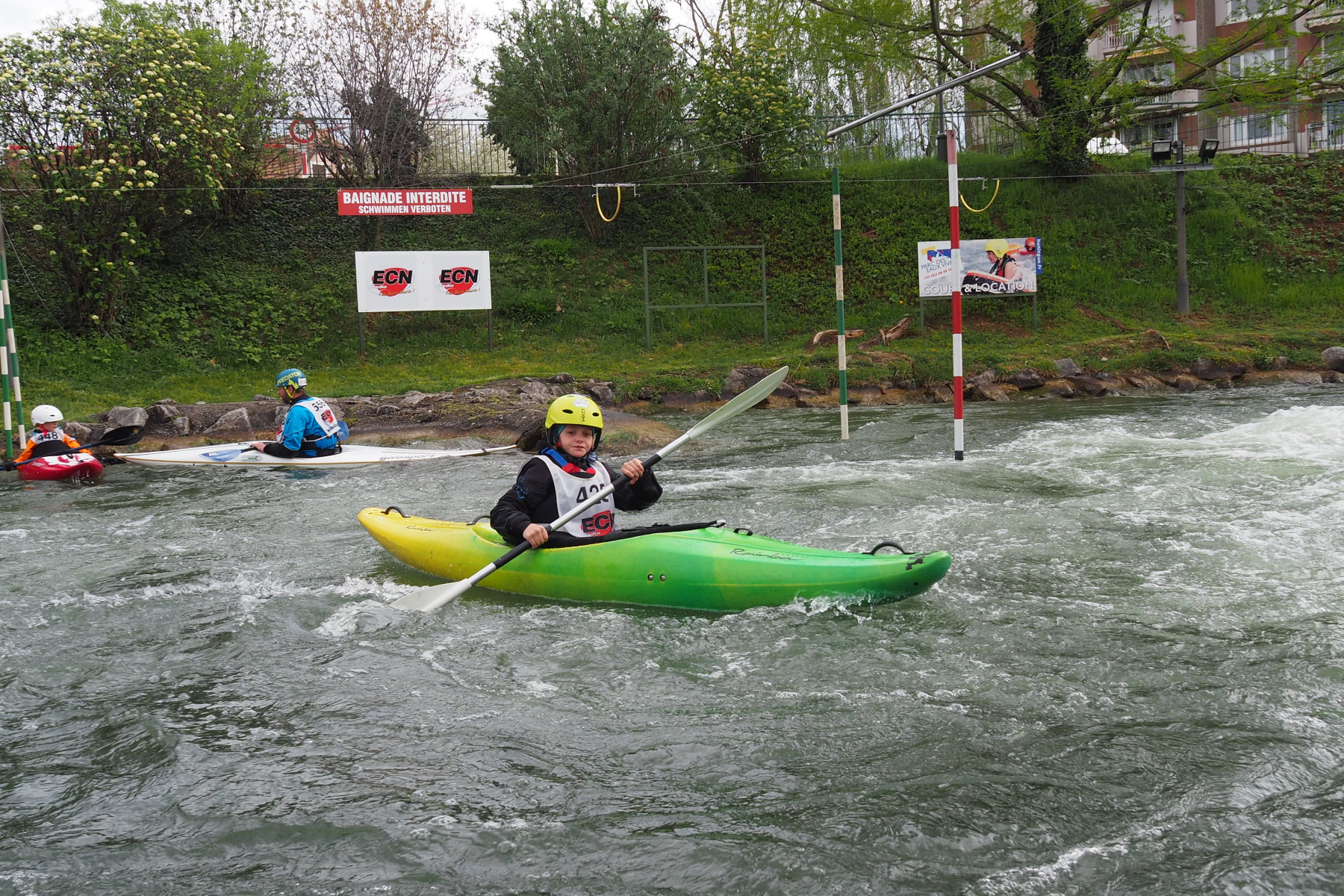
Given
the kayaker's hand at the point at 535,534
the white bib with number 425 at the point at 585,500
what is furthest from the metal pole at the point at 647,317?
the kayaker's hand at the point at 535,534

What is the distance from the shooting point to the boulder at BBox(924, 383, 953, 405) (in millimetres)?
14148

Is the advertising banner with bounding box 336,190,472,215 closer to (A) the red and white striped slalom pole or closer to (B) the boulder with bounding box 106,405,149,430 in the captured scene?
(B) the boulder with bounding box 106,405,149,430

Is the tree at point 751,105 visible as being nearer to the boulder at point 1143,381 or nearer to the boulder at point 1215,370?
the boulder at point 1143,381

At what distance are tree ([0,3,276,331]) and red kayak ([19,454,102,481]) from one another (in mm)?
5592

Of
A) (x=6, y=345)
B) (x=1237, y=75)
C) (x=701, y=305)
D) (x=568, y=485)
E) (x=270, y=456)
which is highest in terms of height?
(x=1237, y=75)

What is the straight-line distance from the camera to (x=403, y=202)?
53.2ft

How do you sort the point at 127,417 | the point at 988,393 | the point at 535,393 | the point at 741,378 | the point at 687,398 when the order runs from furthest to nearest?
the point at 741,378, the point at 988,393, the point at 687,398, the point at 535,393, the point at 127,417

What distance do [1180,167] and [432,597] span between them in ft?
52.2

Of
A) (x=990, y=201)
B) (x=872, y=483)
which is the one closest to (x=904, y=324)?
(x=990, y=201)

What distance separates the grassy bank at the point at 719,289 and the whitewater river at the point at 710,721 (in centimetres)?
835

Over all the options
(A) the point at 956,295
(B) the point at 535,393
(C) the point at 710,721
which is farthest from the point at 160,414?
(C) the point at 710,721

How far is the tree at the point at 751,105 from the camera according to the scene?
18484 mm

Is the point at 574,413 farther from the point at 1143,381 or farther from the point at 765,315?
the point at 1143,381

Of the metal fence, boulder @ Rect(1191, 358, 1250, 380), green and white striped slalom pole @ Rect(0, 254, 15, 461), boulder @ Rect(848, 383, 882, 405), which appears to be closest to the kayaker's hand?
green and white striped slalom pole @ Rect(0, 254, 15, 461)
